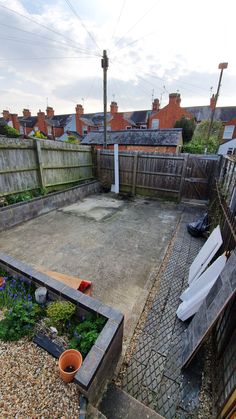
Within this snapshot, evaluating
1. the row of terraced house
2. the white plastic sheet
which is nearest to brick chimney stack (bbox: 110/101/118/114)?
the row of terraced house

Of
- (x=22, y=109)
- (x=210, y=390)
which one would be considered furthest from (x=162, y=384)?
(x=22, y=109)

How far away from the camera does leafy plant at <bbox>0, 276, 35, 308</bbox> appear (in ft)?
7.46

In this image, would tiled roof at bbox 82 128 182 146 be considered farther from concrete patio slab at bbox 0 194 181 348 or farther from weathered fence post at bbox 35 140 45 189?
weathered fence post at bbox 35 140 45 189

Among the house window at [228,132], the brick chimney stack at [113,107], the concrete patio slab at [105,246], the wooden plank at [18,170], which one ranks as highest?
the brick chimney stack at [113,107]

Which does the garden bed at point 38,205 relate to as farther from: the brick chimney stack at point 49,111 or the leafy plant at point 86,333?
the brick chimney stack at point 49,111

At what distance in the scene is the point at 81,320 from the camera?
207 centimetres

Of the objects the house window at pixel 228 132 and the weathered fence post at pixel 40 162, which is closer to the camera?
the weathered fence post at pixel 40 162

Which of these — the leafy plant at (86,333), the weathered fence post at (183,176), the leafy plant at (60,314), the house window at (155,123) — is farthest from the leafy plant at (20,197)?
the house window at (155,123)

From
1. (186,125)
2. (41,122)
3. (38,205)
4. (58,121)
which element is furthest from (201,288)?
(58,121)

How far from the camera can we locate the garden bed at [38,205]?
4.77 m

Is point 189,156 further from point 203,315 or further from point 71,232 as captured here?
point 203,315

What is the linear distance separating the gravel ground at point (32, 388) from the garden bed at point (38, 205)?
368cm

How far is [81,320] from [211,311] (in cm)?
144

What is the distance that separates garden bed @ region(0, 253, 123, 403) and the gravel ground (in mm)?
153
